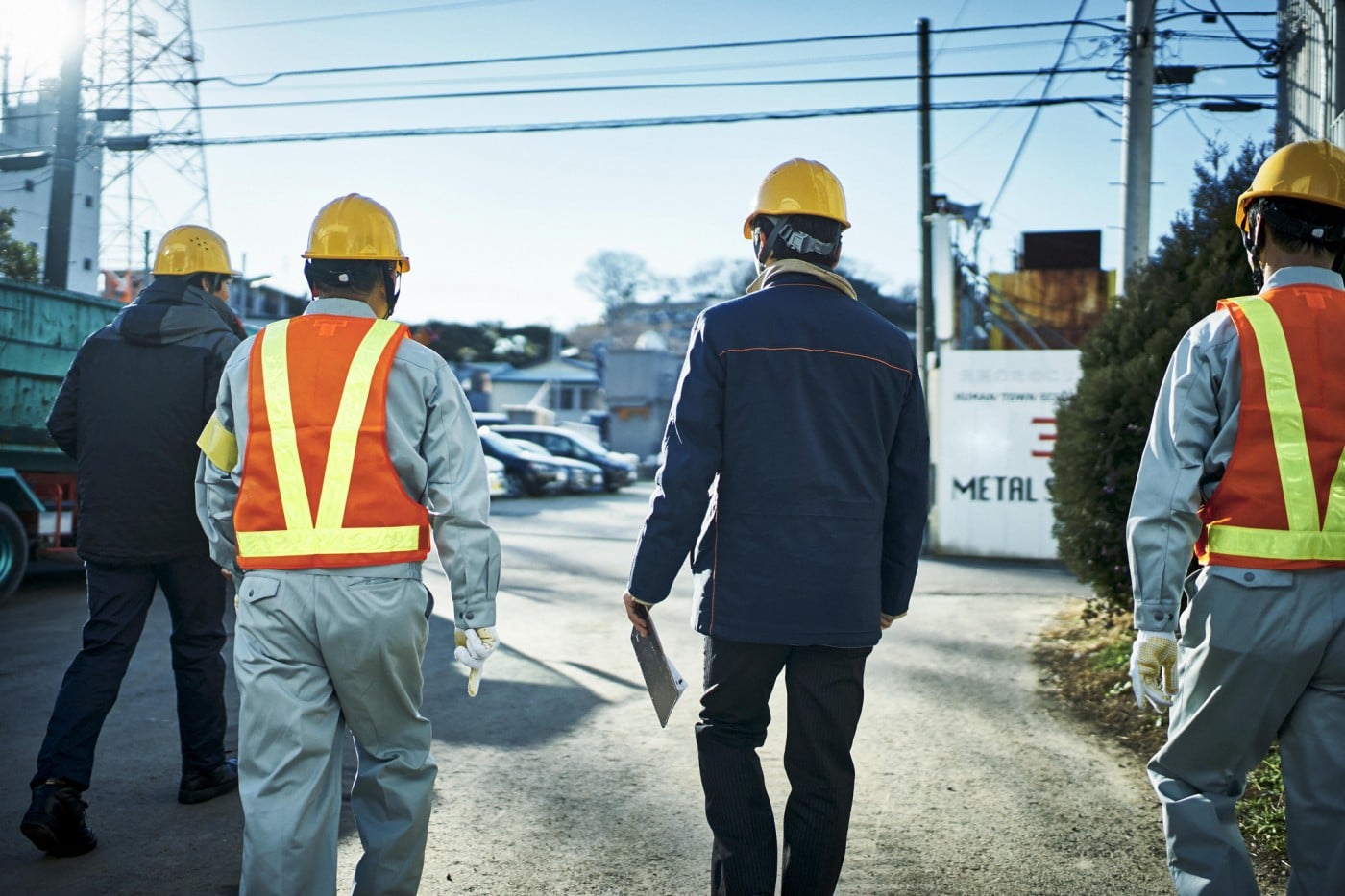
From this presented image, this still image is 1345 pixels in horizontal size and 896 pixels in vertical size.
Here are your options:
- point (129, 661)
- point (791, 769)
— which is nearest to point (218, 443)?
point (129, 661)

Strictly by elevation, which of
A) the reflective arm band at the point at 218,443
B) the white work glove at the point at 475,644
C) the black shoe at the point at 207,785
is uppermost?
the reflective arm band at the point at 218,443

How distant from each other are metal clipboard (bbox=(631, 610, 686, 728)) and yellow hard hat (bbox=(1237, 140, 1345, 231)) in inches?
78.3

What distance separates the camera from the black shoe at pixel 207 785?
453 cm

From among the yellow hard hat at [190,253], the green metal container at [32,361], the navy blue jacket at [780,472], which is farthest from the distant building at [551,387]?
the navy blue jacket at [780,472]

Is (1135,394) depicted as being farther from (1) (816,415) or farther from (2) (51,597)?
(2) (51,597)

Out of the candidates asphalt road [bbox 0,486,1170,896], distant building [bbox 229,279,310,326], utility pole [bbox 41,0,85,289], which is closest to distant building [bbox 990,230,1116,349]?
utility pole [bbox 41,0,85,289]

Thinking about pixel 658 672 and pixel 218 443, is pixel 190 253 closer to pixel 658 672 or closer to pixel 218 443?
pixel 218 443

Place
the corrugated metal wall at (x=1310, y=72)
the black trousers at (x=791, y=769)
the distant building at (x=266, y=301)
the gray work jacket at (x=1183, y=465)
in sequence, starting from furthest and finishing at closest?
the distant building at (x=266, y=301) → the corrugated metal wall at (x=1310, y=72) → the black trousers at (x=791, y=769) → the gray work jacket at (x=1183, y=465)

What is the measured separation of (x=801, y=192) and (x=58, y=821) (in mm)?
3177

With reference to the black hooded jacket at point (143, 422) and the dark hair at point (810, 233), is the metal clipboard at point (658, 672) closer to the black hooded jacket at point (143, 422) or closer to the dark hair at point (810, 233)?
the dark hair at point (810, 233)

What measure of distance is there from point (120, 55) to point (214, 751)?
2189cm

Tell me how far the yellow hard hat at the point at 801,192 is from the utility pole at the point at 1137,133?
6.69 metres

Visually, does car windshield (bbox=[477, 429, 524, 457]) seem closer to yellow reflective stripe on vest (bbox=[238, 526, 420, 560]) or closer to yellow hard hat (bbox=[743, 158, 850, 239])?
yellow hard hat (bbox=[743, 158, 850, 239])

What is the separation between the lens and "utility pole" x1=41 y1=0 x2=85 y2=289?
1594cm
